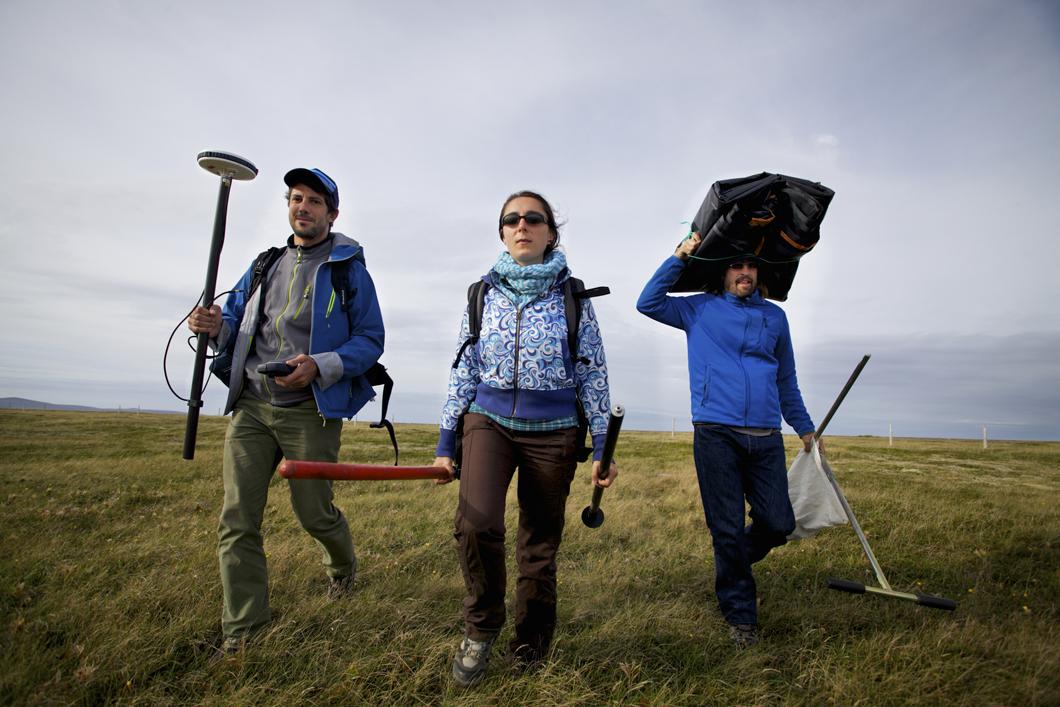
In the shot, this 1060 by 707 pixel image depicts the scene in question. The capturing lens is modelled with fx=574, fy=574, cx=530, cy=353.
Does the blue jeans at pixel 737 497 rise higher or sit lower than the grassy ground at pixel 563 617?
higher

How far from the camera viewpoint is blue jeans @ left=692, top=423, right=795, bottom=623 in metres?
4.39

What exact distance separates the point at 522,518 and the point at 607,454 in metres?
0.79

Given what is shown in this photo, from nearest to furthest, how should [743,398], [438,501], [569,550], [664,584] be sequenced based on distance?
[743,398]
[664,584]
[569,550]
[438,501]

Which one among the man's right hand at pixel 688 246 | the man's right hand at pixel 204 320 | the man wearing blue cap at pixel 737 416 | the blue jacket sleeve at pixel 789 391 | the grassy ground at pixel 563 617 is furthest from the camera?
the blue jacket sleeve at pixel 789 391

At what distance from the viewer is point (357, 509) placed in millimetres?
8703

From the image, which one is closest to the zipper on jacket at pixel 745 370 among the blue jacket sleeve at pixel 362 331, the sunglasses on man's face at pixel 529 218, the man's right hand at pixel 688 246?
the man's right hand at pixel 688 246

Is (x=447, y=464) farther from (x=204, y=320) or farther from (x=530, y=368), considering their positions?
(x=204, y=320)

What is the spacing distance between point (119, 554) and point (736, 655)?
5.76 m

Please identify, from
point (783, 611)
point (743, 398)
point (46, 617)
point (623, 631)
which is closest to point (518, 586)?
point (623, 631)

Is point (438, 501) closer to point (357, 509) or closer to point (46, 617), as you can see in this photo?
point (357, 509)

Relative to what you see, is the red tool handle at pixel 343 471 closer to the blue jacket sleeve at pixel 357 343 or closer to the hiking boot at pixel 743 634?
the blue jacket sleeve at pixel 357 343

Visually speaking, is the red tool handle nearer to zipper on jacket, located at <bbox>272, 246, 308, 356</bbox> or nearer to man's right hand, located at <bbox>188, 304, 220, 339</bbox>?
zipper on jacket, located at <bbox>272, 246, 308, 356</bbox>

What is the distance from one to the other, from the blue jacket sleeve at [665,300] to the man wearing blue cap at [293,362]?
2218 mm

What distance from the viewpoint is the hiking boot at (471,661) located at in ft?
10.8
